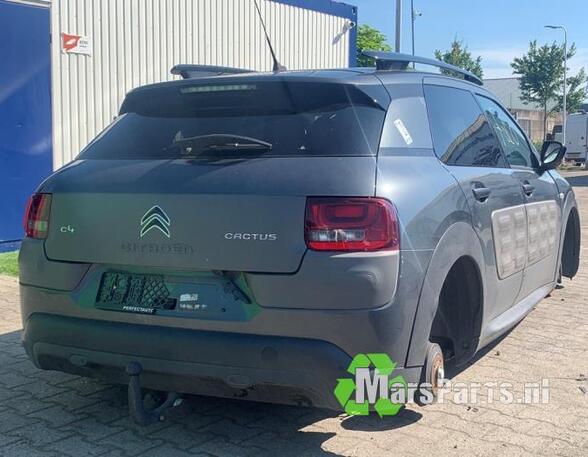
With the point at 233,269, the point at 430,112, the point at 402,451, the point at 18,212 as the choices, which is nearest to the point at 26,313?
the point at 233,269

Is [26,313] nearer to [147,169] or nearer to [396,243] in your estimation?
[147,169]

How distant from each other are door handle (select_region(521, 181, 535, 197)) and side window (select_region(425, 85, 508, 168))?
23 cm

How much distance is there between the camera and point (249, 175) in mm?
3240

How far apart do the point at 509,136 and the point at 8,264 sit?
5.73 metres

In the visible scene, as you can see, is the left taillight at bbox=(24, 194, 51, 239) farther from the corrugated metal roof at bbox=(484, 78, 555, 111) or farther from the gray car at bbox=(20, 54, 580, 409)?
the corrugated metal roof at bbox=(484, 78, 555, 111)

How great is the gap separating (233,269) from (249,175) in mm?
433

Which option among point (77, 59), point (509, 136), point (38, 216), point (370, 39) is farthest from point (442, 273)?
point (370, 39)

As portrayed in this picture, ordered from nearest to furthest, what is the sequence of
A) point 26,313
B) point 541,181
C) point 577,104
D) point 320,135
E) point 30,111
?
point 320,135, point 26,313, point 541,181, point 30,111, point 577,104

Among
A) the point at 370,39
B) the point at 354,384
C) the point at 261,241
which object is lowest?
the point at 354,384

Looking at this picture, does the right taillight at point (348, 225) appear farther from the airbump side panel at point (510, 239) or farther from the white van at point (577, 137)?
the white van at point (577, 137)

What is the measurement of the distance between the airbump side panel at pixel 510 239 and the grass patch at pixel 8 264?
5.38 m

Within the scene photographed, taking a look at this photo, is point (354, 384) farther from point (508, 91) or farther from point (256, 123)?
point (508, 91)

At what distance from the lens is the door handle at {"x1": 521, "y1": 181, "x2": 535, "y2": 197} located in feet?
16.2

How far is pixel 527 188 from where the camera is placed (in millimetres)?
4973
